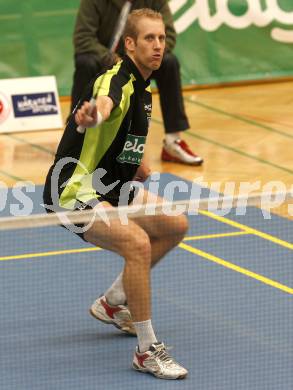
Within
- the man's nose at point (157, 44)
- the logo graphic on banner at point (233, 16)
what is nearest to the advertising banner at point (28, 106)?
the logo graphic on banner at point (233, 16)

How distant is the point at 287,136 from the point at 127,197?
5222 mm

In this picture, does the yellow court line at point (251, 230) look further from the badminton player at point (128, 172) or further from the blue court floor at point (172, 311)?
the badminton player at point (128, 172)

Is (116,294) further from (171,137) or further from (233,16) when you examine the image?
(233,16)

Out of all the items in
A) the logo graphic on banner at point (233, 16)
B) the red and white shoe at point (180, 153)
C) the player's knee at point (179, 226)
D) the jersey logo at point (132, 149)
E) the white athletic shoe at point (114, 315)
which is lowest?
the red and white shoe at point (180, 153)

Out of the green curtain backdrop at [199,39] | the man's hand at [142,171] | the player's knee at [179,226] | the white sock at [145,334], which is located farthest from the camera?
the green curtain backdrop at [199,39]

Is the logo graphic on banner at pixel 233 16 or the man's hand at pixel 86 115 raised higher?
the man's hand at pixel 86 115

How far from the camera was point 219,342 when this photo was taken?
700cm

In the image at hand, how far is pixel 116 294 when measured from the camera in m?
7.30

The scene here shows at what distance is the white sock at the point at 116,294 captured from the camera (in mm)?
7270

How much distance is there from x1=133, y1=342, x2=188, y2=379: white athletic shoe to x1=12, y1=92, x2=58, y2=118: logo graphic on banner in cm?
615

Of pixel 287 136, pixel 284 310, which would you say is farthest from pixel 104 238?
pixel 287 136

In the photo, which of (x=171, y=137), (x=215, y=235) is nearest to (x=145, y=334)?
(x=215, y=235)

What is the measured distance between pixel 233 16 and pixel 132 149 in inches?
288

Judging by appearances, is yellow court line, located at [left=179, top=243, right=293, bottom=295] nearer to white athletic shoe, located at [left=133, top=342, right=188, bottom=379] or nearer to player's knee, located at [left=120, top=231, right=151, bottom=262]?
white athletic shoe, located at [left=133, top=342, right=188, bottom=379]
